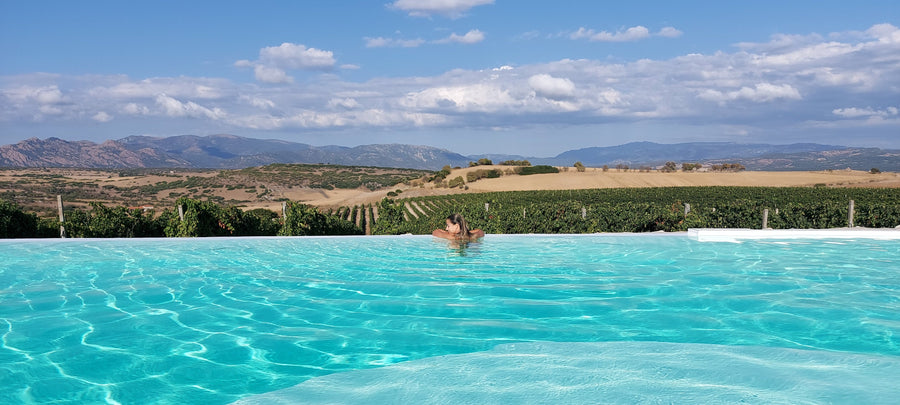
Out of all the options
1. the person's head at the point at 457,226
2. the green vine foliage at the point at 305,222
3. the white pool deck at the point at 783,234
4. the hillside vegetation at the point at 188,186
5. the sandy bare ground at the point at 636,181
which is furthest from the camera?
the hillside vegetation at the point at 188,186

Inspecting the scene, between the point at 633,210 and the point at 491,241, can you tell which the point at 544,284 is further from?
the point at 633,210

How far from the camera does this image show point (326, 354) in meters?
5.29

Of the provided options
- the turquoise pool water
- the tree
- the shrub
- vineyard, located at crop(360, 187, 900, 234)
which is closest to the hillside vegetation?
the shrub

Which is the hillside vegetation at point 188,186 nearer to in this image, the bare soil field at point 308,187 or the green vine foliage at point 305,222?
the bare soil field at point 308,187

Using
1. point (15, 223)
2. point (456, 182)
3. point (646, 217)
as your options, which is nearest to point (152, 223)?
point (15, 223)

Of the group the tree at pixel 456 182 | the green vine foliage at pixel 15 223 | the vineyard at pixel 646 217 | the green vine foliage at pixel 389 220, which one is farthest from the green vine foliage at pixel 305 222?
the tree at pixel 456 182

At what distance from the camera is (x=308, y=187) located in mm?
115750

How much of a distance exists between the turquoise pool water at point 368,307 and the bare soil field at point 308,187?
60.7m

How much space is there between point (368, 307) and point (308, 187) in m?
112

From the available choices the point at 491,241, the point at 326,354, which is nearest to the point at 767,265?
the point at 491,241

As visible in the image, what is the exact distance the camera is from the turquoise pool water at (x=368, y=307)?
16.2 feet

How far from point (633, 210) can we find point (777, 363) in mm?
12255

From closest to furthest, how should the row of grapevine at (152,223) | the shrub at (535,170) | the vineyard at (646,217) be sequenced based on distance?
the row of grapevine at (152,223) → the vineyard at (646,217) → the shrub at (535,170)

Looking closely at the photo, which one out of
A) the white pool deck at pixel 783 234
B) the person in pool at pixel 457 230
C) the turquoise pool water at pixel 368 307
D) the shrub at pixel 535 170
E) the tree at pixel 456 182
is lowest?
the turquoise pool water at pixel 368 307
